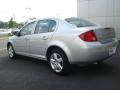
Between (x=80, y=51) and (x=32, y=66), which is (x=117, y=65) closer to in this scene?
(x=80, y=51)

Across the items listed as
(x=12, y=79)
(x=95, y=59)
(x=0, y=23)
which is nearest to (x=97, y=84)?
(x=95, y=59)

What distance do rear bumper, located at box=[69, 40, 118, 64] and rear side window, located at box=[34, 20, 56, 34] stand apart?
1.10m

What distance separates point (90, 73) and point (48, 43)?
1.38 metres

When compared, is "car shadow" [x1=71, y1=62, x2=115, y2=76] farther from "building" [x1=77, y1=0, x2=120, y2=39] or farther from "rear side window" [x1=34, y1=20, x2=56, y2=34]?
"building" [x1=77, y1=0, x2=120, y2=39]

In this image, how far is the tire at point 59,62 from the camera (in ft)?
16.5

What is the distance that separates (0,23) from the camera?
72.8m

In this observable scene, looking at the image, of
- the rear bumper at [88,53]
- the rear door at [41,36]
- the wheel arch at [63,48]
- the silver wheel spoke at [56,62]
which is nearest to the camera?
the rear bumper at [88,53]

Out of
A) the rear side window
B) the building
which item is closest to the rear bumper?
the rear side window

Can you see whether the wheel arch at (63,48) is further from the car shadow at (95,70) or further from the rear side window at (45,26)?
the car shadow at (95,70)

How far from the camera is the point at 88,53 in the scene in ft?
15.3

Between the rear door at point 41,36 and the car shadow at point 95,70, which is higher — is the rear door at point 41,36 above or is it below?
above

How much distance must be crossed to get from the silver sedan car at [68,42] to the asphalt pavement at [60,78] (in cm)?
34

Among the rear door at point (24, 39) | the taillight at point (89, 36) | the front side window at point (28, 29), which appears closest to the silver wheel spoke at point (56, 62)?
the taillight at point (89, 36)

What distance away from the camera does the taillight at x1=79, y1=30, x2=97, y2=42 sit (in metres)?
4.71
